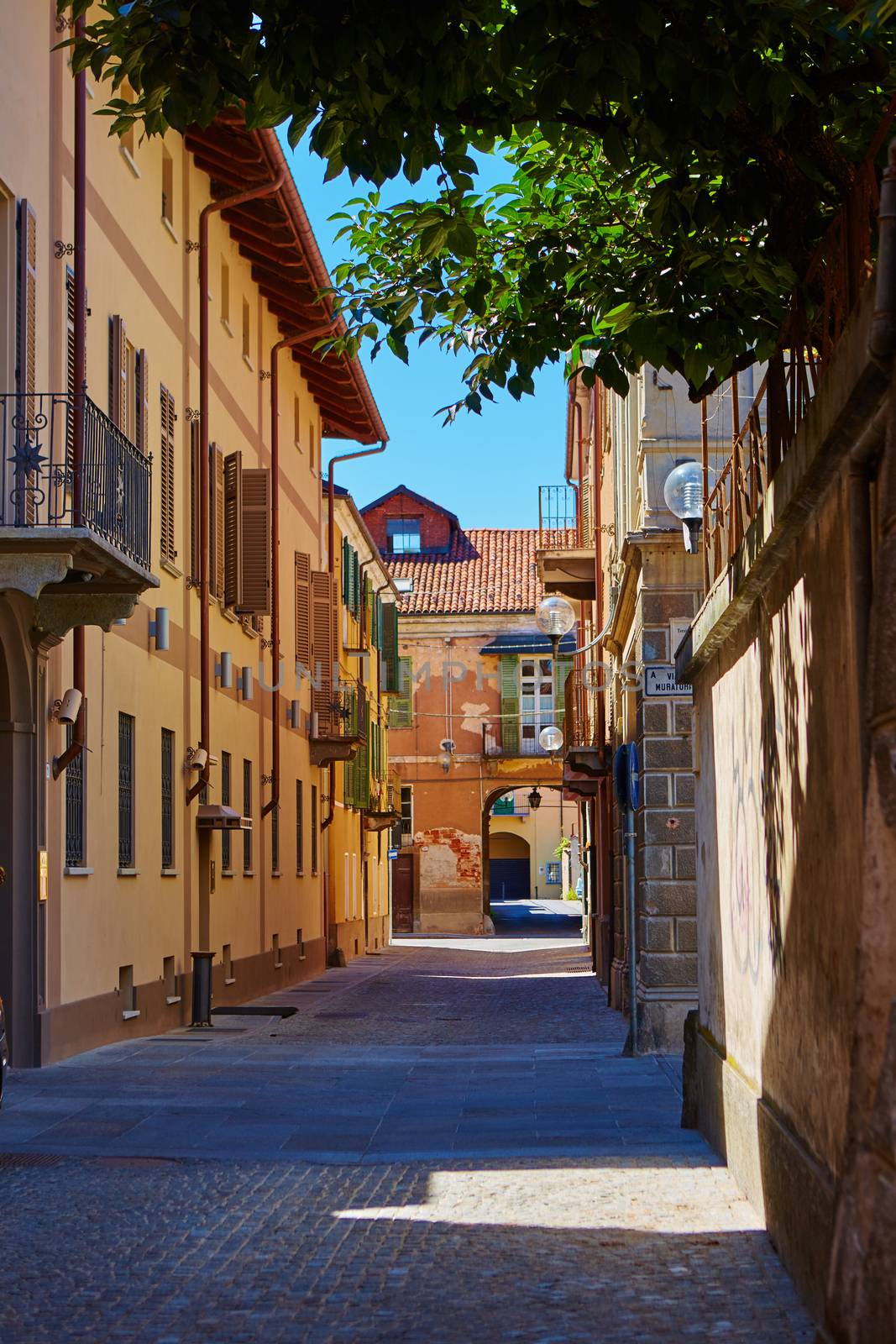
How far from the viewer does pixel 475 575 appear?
64.7 metres

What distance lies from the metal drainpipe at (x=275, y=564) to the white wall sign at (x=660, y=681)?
1121 cm

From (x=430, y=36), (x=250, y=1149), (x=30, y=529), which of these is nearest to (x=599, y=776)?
(x=30, y=529)

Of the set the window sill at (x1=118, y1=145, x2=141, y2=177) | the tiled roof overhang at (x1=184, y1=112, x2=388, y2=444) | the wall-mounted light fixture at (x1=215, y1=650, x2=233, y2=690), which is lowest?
the wall-mounted light fixture at (x1=215, y1=650, x2=233, y2=690)

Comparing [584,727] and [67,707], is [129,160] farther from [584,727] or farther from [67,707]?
[584,727]

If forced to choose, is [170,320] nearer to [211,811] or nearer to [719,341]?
[211,811]

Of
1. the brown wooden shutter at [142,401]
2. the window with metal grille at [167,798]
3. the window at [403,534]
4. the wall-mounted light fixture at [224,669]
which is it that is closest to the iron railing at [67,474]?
the brown wooden shutter at [142,401]

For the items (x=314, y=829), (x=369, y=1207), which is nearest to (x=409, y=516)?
(x=314, y=829)

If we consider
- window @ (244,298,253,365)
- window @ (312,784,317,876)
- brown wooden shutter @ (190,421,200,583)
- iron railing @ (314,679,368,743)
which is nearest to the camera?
brown wooden shutter @ (190,421,200,583)

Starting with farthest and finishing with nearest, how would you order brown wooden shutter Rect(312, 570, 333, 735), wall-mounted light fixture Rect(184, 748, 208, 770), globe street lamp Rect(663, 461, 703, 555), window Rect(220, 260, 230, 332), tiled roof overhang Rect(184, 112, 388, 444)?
1. brown wooden shutter Rect(312, 570, 333, 735)
2. window Rect(220, 260, 230, 332)
3. tiled roof overhang Rect(184, 112, 388, 444)
4. wall-mounted light fixture Rect(184, 748, 208, 770)
5. globe street lamp Rect(663, 461, 703, 555)

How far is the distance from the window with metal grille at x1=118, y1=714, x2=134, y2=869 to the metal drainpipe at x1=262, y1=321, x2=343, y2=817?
27.9ft

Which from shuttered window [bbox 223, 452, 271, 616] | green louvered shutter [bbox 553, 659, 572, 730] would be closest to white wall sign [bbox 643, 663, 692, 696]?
shuttered window [bbox 223, 452, 271, 616]

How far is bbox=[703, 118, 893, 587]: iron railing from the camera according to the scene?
5.71 metres

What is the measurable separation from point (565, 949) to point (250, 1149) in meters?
35.2

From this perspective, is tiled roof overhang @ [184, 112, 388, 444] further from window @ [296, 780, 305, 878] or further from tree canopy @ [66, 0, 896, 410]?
tree canopy @ [66, 0, 896, 410]
